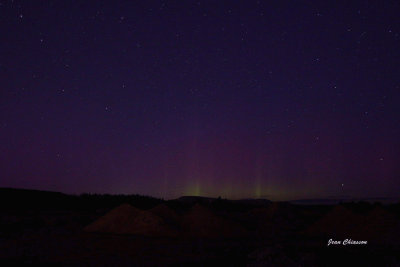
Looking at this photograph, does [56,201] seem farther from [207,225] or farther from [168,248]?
[168,248]

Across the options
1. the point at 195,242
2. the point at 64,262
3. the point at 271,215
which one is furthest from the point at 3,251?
the point at 271,215

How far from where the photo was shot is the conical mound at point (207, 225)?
80.8 feet

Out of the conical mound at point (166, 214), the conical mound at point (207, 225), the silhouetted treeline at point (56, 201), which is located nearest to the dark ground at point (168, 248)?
the conical mound at point (207, 225)

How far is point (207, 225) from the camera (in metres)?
25.4

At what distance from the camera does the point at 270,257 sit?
13203mm

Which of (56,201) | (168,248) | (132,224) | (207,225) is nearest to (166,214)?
(132,224)

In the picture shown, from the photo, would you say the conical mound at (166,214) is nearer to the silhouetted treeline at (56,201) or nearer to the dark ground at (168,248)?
the dark ground at (168,248)

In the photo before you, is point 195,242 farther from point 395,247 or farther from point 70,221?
point 70,221

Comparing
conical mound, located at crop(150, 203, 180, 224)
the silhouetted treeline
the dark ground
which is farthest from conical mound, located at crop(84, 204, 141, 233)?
the silhouetted treeline

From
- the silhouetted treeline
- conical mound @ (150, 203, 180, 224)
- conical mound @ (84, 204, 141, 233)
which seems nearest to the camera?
conical mound @ (84, 204, 141, 233)

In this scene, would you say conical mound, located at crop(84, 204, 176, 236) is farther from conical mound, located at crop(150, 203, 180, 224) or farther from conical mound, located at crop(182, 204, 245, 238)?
conical mound, located at crop(182, 204, 245, 238)

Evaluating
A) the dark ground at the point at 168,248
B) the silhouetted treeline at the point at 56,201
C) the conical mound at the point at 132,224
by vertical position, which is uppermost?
the silhouetted treeline at the point at 56,201

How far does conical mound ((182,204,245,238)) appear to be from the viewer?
2462 cm

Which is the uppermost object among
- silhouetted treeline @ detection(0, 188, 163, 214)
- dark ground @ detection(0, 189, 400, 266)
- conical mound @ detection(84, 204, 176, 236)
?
silhouetted treeline @ detection(0, 188, 163, 214)
